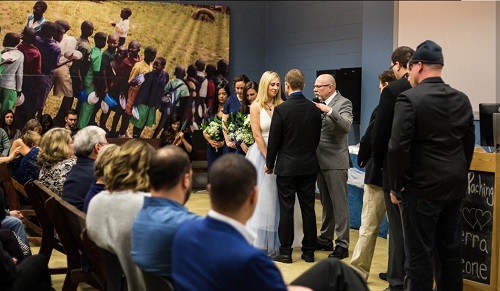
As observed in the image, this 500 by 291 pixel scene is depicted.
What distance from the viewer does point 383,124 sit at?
4.48m

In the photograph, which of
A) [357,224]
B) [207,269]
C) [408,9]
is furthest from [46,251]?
[408,9]

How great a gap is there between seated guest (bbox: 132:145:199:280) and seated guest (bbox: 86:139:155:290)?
11.1 inches

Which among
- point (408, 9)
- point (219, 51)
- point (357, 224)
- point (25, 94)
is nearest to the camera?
point (357, 224)

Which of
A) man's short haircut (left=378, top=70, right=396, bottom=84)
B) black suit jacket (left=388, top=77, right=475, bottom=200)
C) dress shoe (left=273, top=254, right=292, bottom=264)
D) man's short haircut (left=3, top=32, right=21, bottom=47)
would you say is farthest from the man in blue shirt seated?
man's short haircut (left=3, top=32, right=21, bottom=47)

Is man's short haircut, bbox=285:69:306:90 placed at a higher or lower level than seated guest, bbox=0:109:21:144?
higher

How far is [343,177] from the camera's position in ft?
20.2

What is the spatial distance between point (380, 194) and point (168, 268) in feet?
8.49

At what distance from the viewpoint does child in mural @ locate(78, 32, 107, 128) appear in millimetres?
10125

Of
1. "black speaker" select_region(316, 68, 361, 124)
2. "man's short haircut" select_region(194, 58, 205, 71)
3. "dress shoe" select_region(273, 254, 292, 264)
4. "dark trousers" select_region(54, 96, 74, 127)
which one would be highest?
"man's short haircut" select_region(194, 58, 205, 71)

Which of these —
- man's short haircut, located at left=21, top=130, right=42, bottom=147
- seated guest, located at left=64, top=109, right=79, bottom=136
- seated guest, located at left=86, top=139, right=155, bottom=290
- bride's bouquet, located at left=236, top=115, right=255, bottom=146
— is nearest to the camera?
seated guest, located at left=86, top=139, right=155, bottom=290

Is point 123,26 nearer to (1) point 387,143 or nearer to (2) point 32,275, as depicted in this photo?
(1) point 387,143

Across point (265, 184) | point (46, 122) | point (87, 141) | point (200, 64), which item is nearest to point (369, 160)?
point (265, 184)

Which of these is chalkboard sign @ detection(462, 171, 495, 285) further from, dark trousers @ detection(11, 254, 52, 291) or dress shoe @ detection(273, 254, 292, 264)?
dark trousers @ detection(11, 254, 52, 291)

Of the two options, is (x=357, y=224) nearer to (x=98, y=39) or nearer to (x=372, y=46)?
(x=372, y=46)
